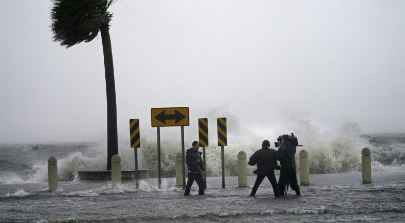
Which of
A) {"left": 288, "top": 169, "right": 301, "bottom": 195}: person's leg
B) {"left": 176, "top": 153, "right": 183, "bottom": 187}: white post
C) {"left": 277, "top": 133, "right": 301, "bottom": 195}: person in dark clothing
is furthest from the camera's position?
{"left": 176, "top": 153, "right": 183, "bottom": 187}: white post

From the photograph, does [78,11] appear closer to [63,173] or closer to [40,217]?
[63,173]

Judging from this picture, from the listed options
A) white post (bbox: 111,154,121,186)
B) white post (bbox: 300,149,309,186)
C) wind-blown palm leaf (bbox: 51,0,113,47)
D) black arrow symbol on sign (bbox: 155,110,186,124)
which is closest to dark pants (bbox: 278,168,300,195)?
white post (bbox: 300,149,309,186)

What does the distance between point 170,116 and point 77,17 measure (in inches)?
352

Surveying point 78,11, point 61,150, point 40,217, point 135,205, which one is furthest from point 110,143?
point 61,150

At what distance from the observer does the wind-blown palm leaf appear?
29.1m

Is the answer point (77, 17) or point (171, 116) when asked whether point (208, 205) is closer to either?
point (171, 116)

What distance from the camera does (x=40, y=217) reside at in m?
14.8

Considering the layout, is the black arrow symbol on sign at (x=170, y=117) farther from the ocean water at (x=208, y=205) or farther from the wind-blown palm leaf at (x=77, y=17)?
the wind-blown palm leaf at (x=77, y=17)

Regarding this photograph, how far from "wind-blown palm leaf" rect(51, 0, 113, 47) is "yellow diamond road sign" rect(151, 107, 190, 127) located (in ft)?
27.8

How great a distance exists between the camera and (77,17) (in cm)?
2914

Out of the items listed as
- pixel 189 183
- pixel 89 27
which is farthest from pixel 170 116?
pixel 89 27

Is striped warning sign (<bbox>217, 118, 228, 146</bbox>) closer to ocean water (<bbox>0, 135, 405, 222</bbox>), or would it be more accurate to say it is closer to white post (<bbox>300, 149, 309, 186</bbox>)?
ocean water (<bbox>0, 135, 405, 222</bbox>)

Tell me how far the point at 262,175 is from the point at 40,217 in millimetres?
6574

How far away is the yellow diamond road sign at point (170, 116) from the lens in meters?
22.0
